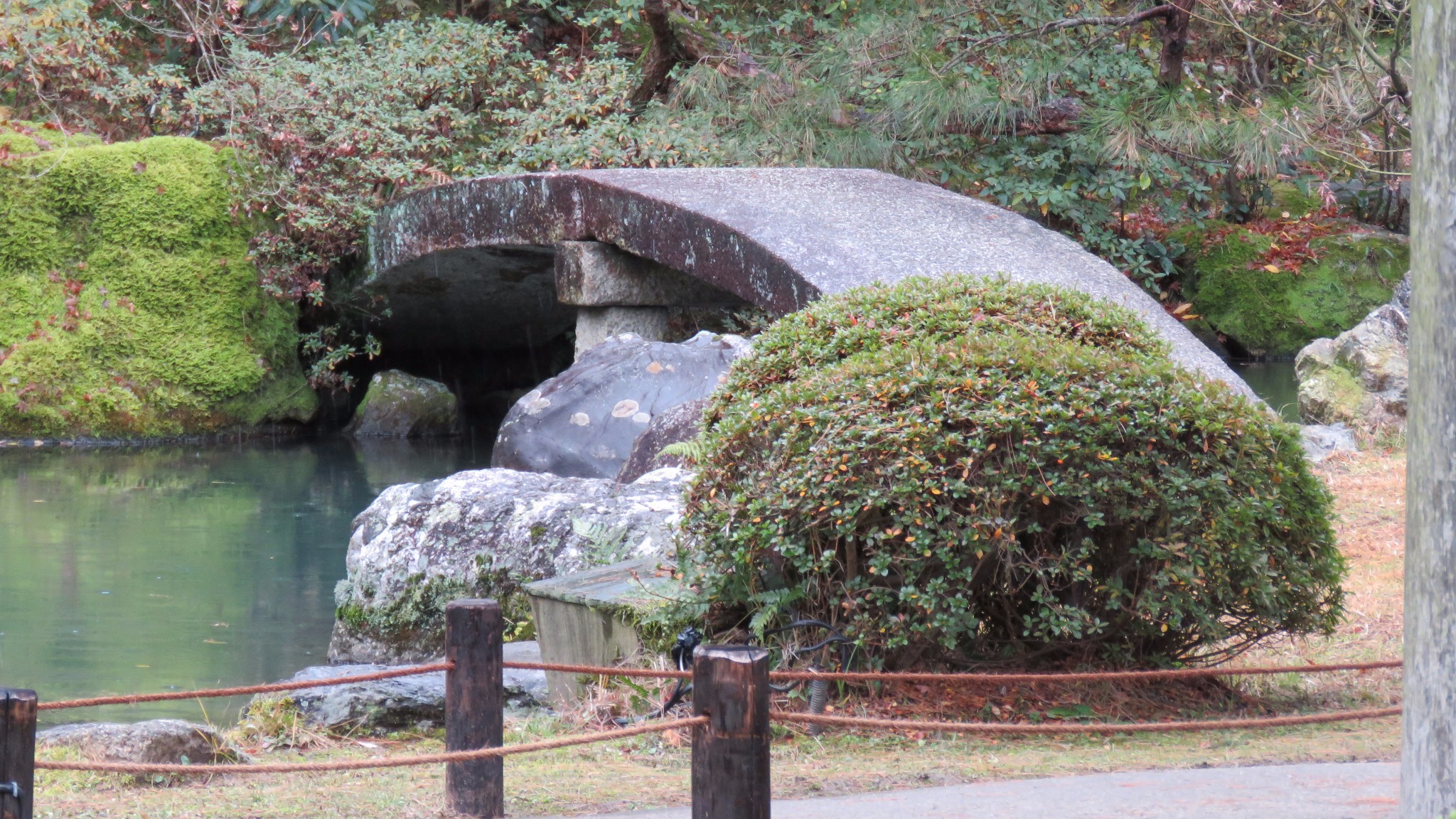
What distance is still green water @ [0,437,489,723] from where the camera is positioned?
272 inches

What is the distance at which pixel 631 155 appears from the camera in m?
13.6

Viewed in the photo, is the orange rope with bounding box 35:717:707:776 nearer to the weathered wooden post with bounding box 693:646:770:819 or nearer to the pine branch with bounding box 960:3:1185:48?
the weathered wooden post with bounding box 693:646:770:819

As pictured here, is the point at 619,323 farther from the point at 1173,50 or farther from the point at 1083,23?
the point at 1173,50

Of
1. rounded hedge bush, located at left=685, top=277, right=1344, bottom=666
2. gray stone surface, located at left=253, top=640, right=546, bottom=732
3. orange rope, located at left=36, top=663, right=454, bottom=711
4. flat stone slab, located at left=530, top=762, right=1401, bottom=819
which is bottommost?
gray stone surface, located at left=253, top=640, right=546, bottom=732

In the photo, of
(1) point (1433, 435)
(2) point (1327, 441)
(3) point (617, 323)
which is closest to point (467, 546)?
(1) point (1433, 435)

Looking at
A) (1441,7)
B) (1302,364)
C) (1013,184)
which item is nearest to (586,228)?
(1013,184)

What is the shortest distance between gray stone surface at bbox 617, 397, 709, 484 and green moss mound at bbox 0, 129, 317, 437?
301 inches

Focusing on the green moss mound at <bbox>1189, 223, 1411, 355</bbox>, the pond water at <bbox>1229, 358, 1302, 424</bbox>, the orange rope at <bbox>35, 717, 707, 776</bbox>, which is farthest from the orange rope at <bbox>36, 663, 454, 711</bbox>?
the green moss mound at <bbox>1189, 223, 1411, 355</bbox>

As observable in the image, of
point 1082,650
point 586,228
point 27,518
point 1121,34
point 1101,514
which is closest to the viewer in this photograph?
point 1101,514

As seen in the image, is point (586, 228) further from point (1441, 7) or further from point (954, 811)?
point (1441, 7)

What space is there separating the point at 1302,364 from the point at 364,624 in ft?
25.4

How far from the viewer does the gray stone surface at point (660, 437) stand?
7684mm

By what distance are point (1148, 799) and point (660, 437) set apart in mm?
4312

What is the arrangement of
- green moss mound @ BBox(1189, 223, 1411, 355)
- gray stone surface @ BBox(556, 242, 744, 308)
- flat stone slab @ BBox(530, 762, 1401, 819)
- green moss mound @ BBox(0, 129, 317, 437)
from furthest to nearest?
1. green moss mound @ BBox(1189, 223, 1411, 355)
2. green moss mound @ BBox(0, 129, 317, 437)
3. gray stone surface @ BBox(556, 242, 744, 308)
4. flat stone slab @ BBox(530, 762, 1401, 819)
